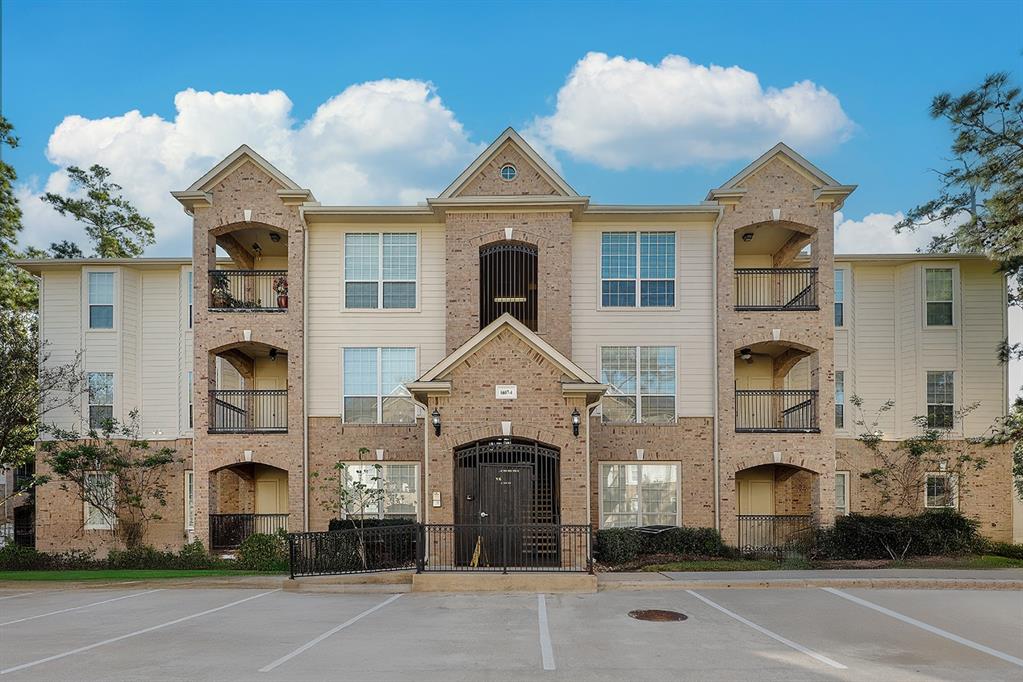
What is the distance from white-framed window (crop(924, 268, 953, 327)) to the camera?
22.9m

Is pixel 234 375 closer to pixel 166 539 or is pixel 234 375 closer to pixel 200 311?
pixel 200 311

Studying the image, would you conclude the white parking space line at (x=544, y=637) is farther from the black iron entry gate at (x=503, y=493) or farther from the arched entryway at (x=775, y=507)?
the arched entryway at (x=775, y=507)

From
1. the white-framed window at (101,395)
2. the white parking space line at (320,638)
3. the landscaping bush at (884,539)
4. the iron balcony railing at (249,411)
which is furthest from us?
the white-framed window at (101,395)

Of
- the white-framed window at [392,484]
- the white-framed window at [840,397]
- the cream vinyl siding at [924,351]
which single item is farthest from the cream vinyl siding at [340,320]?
the cream vinyl siding at [924,351]

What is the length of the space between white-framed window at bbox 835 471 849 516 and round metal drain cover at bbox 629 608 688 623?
11.9 m

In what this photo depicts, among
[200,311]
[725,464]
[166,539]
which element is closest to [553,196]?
[725,464]

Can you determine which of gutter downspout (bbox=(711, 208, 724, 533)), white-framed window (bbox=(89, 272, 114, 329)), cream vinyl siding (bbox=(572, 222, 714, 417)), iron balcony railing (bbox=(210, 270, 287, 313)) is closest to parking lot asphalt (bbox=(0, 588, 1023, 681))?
gutter downspout (bbox=(711, 208, 724, 533))

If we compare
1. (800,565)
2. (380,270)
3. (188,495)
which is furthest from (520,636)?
(188,495)

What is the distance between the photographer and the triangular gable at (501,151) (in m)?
20.6

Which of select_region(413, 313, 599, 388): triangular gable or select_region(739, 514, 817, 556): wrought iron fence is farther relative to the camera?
select_region(739, 514, 817, 556): wrought iron fence

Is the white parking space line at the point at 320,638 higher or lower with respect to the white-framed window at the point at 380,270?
lower

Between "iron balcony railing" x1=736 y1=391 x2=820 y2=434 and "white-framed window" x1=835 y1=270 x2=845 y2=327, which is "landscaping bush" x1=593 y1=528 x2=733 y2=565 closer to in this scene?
"iron balcony railing" x1=736 y1=391 x2=820 y2=434

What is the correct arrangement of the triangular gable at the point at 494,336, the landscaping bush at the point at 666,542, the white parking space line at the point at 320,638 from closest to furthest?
the white parking space line at the point at 320,638, the triangular gable at the point at 494,336, the landscaping bush at the point at 666,542

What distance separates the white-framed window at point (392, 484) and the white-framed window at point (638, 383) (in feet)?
18.0
